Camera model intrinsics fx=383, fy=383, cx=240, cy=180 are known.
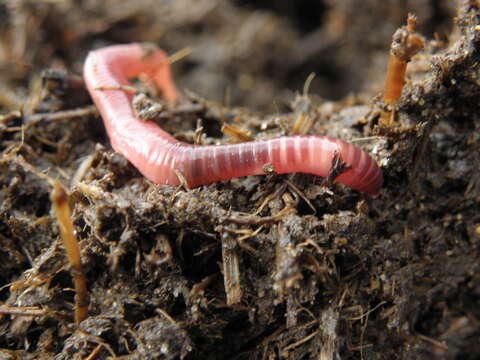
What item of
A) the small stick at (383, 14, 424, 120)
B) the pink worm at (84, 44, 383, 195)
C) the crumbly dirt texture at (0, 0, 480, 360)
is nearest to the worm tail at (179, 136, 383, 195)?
the pink worm at (84, 44, 383, 195)

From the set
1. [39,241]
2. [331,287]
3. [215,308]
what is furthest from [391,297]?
[39,241]

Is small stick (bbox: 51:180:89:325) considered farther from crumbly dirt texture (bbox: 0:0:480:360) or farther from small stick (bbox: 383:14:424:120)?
small stick (bbox: 383:14:424:120)

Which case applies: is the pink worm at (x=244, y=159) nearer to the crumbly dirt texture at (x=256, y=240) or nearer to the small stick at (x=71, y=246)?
the crumbly dirt texture at (x=256, y=240)

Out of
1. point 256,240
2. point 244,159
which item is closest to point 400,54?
point 244,159

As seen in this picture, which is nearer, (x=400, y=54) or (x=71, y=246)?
(x=71, y=246)

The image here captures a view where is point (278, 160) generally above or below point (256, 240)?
above

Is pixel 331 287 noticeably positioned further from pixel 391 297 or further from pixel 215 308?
pixel 215 308

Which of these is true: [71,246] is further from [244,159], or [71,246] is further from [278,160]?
[278,160]
